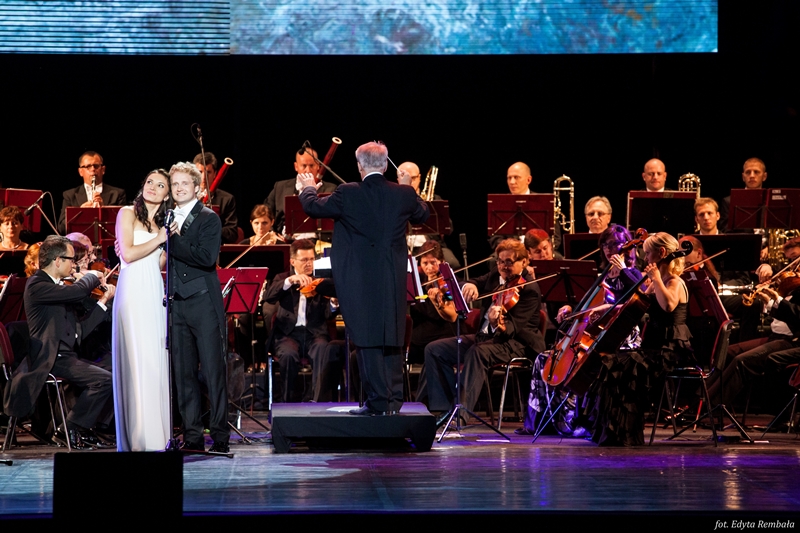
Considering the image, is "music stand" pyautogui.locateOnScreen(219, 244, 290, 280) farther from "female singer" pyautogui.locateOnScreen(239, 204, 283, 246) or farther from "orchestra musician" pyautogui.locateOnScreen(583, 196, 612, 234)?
"orchestra musician" pyautogui.locateOnScreen(583, 196, 612, 234)

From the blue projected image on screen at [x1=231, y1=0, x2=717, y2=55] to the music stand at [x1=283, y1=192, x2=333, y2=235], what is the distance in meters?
2.23

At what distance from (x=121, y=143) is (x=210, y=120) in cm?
91

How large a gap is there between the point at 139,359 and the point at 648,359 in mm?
3102

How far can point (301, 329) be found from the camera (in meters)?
8.15

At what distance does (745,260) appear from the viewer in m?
7.96

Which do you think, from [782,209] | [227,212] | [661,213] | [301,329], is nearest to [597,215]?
[661,213]

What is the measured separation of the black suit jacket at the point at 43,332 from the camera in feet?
20.5

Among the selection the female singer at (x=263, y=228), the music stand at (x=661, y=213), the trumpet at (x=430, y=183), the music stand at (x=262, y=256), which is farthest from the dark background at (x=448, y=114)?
the music stand at (x=661, y=213)

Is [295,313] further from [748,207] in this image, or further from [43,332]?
[748,207]

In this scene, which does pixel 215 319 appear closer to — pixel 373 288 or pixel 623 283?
pixel 373 288

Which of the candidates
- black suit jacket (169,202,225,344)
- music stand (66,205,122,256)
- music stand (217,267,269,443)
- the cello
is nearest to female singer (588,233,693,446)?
the cello

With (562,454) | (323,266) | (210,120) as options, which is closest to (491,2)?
(210,120)

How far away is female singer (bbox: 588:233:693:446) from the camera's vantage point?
6422 millimetres

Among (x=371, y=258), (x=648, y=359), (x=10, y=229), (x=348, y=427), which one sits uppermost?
(x=10, y=229)
